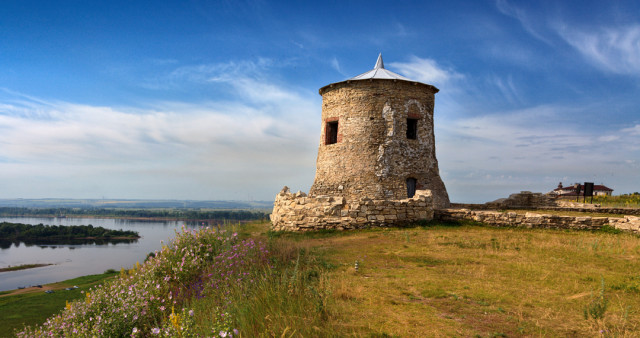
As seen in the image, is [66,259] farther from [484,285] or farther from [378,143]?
[484,285]

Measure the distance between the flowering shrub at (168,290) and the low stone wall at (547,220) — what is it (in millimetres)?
10625

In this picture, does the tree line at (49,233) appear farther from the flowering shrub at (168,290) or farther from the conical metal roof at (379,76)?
the flowering shrub at (168,290)

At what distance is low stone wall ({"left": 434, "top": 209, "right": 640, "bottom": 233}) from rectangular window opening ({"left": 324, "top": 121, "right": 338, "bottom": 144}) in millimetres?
7692

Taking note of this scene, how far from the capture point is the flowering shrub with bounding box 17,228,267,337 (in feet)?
18.2

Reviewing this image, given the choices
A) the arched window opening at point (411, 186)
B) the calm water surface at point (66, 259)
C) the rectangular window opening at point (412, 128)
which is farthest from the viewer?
the calm water surface at point (66, 259)

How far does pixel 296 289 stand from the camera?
5.27 meters

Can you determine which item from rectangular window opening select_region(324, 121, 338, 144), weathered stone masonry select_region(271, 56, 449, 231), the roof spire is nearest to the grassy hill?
weathered stone masonry select_region(271, 56, 449, 231)

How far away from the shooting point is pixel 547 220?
46.7 feet

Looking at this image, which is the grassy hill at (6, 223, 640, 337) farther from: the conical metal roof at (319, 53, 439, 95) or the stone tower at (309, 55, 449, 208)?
the conical metal roof at (319, 53, 439, 95)

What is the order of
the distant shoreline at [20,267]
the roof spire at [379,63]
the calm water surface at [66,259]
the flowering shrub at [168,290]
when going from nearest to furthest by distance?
the flowering shrub at [168,290] < the roof spire at [379,63] < the calm water surface at [66,259] < the distant shoreline at [20,267]

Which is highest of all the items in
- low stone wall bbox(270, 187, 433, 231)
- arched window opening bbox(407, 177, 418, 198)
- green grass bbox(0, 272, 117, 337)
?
arched window opening bbox(407, 177, 418, 198)

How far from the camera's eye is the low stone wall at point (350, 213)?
577 inches

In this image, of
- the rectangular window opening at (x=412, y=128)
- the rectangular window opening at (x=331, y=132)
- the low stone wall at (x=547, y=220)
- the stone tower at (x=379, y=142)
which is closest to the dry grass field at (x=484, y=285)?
the low stone wall at (x=547, y=220)

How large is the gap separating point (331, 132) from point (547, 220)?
1135cm
